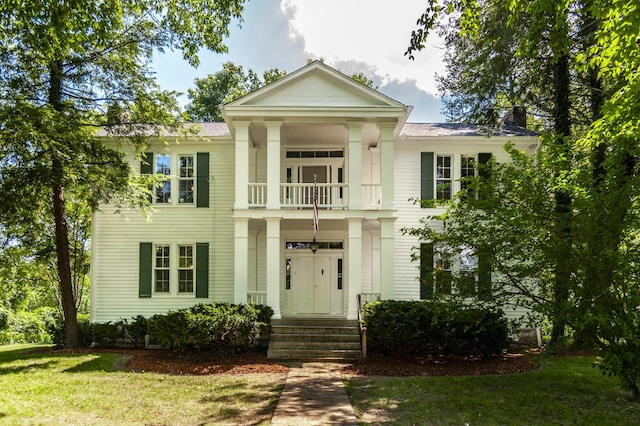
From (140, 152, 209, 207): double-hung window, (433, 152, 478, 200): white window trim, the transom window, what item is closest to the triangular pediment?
(433, 152, 478, 200): white window trim

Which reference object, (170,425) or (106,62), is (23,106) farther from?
(170,425)

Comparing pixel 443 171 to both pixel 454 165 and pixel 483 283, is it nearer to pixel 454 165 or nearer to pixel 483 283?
pixel 454 165

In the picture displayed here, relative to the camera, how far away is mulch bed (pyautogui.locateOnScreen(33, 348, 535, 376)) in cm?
1025

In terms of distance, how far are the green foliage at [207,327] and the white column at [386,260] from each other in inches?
143

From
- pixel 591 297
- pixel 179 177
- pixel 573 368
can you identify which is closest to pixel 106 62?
pixel 179 177

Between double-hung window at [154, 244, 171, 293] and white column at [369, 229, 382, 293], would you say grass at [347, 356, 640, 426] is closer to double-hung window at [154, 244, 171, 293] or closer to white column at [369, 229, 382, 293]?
white column at [369, 229, 382, 293]

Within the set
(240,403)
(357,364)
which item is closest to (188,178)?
(357,364)

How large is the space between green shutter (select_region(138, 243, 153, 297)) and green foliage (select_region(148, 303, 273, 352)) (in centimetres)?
353

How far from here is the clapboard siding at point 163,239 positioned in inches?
586

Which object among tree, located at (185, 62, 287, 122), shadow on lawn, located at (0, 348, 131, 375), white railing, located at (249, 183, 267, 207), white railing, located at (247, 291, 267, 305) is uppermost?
tree, located at (185, 62, 287, 122)

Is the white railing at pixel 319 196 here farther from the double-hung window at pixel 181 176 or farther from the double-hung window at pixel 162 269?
the double-hung window at pixel 162 269

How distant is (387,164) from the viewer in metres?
13.6

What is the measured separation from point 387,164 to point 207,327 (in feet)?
22.8

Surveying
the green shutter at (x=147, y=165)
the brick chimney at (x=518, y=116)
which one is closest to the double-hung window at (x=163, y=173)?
the green shutter at (x=147, y=165)
